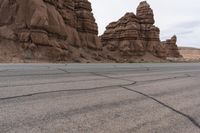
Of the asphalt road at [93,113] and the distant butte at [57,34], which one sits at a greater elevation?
the distant butte at [57,34]

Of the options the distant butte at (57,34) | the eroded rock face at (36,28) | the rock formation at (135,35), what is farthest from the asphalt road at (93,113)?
the rock formation at (135,35)

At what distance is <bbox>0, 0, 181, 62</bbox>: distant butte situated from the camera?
2977 centimetres

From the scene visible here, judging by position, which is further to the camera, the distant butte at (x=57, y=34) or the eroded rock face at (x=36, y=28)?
the eroded rock face at (x=36, y=28)

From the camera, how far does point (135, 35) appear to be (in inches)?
2228

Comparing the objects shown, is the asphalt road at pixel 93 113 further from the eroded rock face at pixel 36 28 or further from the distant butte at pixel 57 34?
the eroded rock face at pixel 36 28

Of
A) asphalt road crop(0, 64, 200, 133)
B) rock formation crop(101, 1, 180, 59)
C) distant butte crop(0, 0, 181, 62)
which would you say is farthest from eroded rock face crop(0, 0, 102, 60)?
asphalt road crop(0, 64, 200, 133)

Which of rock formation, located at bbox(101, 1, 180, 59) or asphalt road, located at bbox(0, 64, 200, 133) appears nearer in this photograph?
asphalt road, located at bbox(0, 64, 200, 133)

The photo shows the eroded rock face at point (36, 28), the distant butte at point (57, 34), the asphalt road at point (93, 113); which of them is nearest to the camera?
the asphalt road at point (93, 113)

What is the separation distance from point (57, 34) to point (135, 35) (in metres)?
27.9

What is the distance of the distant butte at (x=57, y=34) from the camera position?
29.8 m

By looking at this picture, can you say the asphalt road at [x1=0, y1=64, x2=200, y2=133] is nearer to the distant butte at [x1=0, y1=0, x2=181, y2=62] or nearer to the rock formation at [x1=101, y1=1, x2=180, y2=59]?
the distant butte at [x1=0, y1=0, x2=181, y2=62]

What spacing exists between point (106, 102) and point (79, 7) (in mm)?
41364

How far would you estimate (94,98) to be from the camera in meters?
5.74

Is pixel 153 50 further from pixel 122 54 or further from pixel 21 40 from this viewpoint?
pixel 21 40
